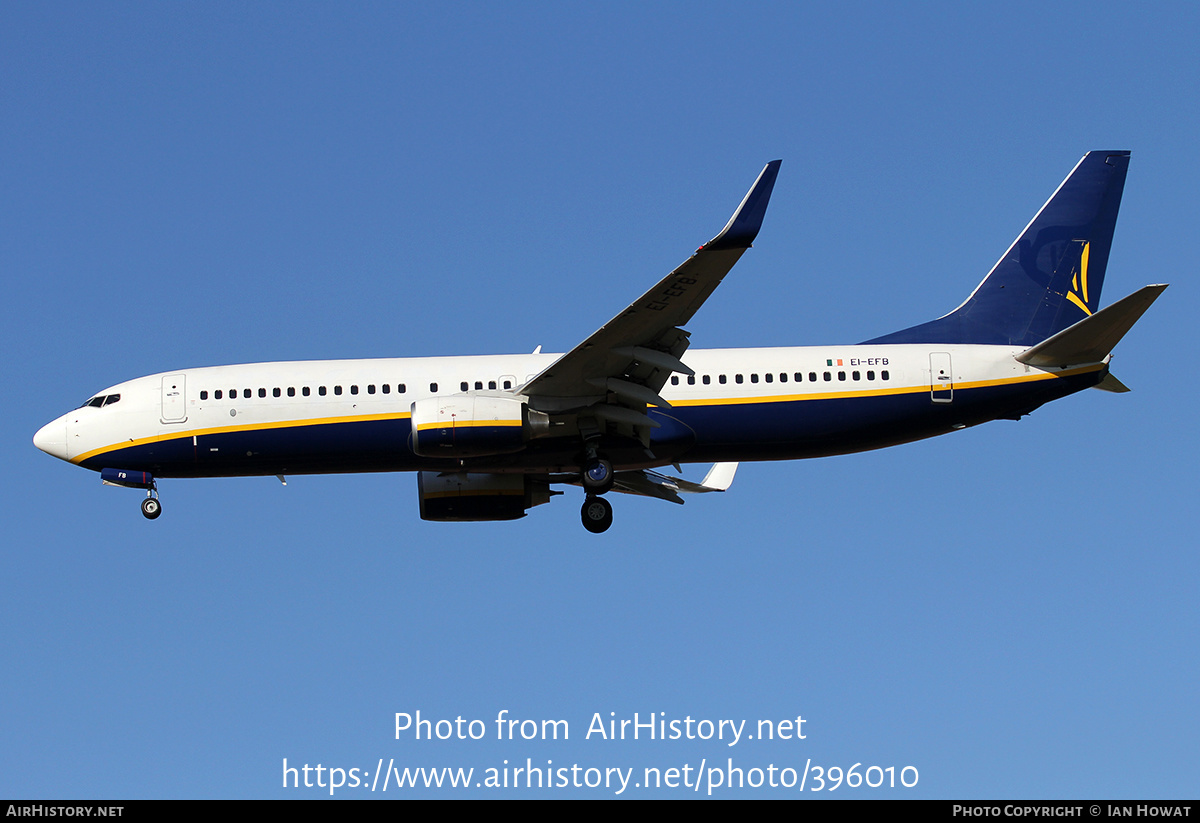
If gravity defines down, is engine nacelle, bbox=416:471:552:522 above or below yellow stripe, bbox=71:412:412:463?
below

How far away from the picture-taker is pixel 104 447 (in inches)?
1252

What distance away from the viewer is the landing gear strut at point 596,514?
31891mm

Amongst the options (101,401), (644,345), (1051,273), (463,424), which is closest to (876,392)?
(644,345)

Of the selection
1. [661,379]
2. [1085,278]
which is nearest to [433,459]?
[661,379]

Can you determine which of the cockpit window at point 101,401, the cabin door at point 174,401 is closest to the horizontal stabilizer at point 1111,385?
the cabin door at point 174,401

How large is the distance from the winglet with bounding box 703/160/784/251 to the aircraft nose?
54.2ft

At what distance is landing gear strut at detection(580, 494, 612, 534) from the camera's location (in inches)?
1256

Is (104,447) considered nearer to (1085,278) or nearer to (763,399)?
(763,399)

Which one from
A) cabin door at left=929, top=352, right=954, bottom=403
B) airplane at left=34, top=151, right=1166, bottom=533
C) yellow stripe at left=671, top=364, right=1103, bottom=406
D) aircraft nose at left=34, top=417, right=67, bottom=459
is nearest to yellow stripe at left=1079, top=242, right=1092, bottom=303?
airplane at left=34, top=151, right=1166, bottom=533

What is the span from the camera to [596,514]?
31906 mm

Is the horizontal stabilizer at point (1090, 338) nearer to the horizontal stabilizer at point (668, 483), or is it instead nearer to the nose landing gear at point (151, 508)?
the horizontal stabilizer at point (668, 483)

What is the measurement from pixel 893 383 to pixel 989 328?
374cm

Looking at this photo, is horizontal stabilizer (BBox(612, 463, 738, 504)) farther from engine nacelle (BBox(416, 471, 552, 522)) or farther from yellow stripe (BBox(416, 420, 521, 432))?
yellow stripe (BBox(416, 420, 521, 432))

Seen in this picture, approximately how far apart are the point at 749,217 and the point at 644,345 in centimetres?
465
